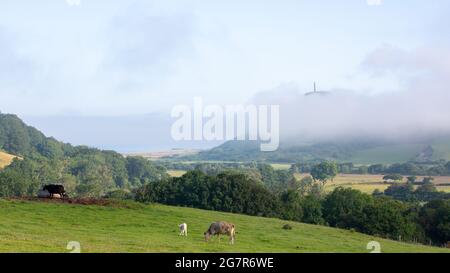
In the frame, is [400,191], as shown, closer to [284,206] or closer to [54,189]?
[284,206]

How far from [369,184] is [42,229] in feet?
571

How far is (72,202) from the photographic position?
53.2 metres

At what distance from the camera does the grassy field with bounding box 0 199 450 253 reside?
29.7 metres

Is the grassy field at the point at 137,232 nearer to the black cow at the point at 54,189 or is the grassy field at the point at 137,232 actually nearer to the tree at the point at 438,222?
the black cow at the point at 54,189

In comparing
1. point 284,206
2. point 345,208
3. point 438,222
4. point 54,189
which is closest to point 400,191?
point 345,208

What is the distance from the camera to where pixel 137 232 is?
129 ft

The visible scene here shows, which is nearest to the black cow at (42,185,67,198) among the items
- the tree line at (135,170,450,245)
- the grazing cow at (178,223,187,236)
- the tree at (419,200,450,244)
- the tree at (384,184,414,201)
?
the grazing cow at (178,223,187,236)

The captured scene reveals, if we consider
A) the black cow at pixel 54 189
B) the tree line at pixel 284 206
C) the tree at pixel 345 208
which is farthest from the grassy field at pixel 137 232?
the tree at pixel 345 208

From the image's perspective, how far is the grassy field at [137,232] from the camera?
29719mm

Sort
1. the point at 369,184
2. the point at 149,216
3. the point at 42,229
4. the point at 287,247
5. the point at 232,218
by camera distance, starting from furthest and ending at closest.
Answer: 1. the point at 369,184
2. the point at 232,218
3. the point at 149,216
4. the point at 42,229
5. the point at 287,247
